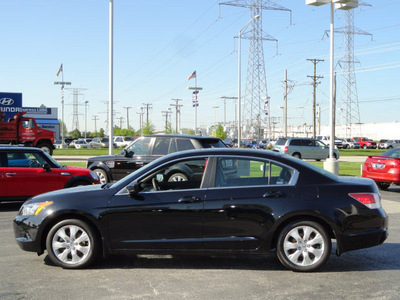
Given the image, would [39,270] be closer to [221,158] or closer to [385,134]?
[221,158]

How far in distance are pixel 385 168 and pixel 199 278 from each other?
36.1 ft

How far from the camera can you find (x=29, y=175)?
10.4 meters

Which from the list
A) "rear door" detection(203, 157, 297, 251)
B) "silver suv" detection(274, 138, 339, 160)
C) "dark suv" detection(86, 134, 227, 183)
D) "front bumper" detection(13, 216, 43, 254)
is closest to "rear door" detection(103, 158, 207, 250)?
"rear door" detection(203, 157, 297, 251)

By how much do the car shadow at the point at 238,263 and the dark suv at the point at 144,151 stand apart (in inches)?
237

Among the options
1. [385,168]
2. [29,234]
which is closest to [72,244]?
[29,234]

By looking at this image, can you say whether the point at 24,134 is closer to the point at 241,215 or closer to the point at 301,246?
the point at 241,215

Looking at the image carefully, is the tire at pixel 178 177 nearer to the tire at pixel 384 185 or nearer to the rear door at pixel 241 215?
the rear door at pixel 241 215

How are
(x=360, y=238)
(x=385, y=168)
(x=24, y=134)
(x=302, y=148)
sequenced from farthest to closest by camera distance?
(x=302, y=148) → (x=24, y=134) → (x=385, y=168) → (x=360, y=238)

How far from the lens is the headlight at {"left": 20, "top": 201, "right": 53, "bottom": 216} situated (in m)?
5.85

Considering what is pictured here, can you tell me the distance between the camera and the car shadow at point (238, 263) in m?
5.93

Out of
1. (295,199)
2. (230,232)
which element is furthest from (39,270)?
(295,199)

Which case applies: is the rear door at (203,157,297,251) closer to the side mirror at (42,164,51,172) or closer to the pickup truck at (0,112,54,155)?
the side mirror at (42,164,51,172)

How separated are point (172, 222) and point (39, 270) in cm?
178

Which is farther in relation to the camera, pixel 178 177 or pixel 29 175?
pixel 29 175
